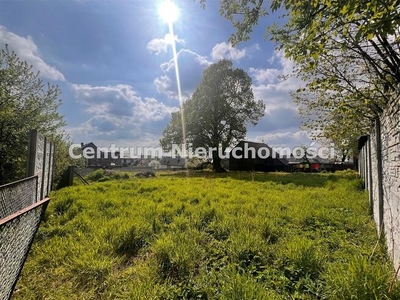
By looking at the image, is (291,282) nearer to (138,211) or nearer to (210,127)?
(138,211)

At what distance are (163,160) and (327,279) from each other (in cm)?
5489

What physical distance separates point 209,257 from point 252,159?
26.0 metres

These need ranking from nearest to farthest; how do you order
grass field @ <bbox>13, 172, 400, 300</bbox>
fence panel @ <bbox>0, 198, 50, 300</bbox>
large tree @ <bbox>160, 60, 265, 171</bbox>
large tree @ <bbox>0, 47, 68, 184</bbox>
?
fence panel @ <bbox>0, 198, 50, 300</bbox>
grass field @ <bbox>13, 172, 400, 300</bbox>
large tree @ <bbox>0, 47, 68, 184</bbox>
large tree @ <bbox>160, 60, 265, 171</bbox>

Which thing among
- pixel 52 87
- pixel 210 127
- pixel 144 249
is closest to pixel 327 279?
pixel 144 249

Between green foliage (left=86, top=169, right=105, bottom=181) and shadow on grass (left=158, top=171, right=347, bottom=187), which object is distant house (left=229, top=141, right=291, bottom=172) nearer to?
shadow on grass (left=158, top=171, right=347, bottom=187)

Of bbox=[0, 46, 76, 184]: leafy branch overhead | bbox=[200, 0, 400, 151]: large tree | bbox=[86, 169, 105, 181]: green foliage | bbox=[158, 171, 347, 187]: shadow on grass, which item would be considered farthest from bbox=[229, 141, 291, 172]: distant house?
bbox=[0, 46, 76, 184]: leafy branch overhead

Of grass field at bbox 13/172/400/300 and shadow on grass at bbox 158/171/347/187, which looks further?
shadow on grass at bbox 158/171/347/187

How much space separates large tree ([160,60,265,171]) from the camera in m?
23.1

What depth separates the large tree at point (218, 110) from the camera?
75.7ft

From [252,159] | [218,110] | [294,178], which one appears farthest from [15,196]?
[252,159]

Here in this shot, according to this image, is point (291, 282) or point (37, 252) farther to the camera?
point (37, 252)

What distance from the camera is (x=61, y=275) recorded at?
271 cm

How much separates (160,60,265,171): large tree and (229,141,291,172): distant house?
435 cm

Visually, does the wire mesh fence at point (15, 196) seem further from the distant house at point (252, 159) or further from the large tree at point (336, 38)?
the distant house at point (252, 159)
